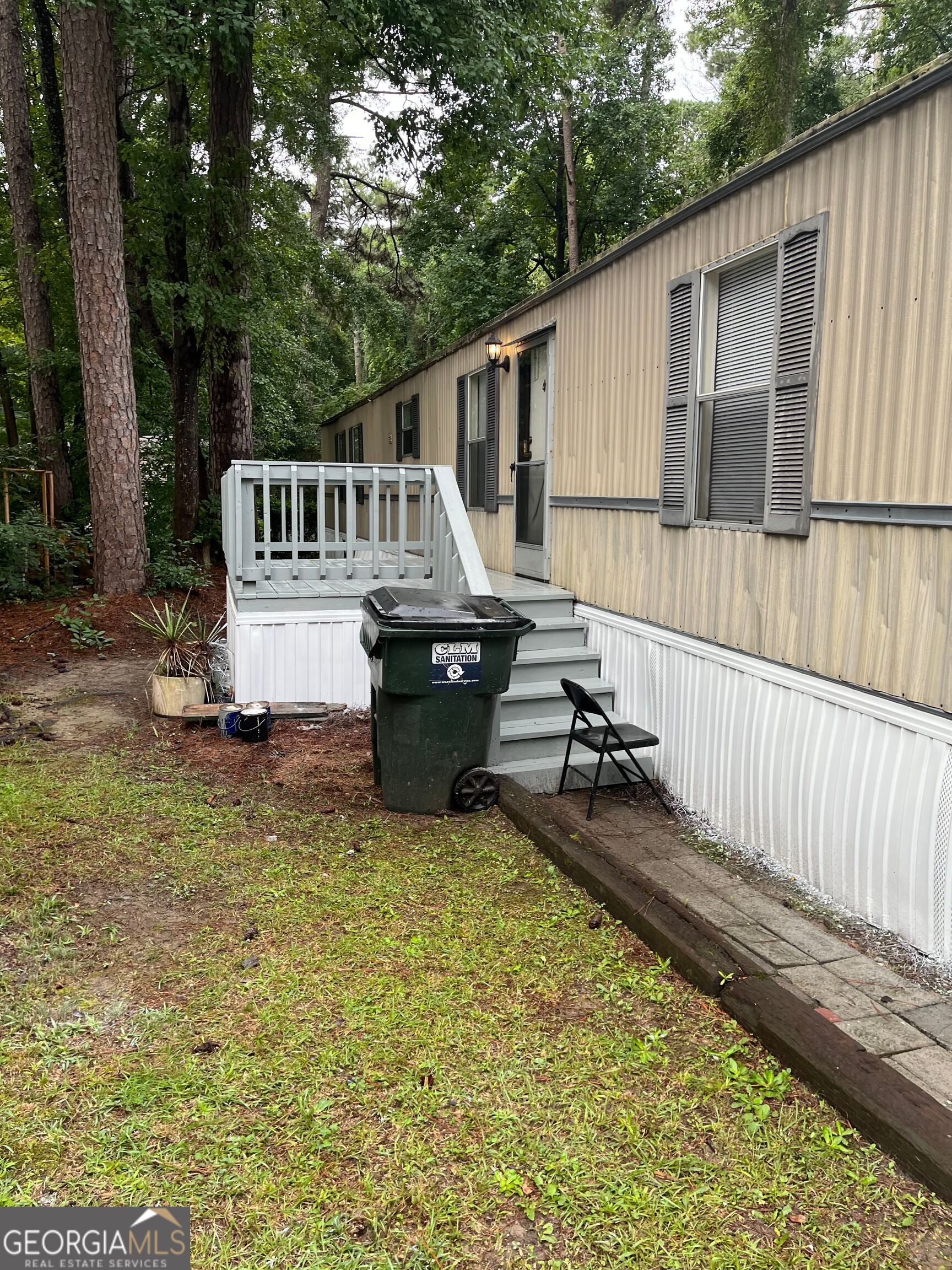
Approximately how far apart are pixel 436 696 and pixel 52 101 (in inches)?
501

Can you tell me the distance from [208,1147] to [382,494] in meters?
10.7

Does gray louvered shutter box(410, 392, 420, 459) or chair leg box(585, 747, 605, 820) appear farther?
gray louvered shutter box(410, 392, 420, 459)

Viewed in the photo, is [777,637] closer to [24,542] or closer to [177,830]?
[177,830]

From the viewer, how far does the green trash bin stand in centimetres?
440

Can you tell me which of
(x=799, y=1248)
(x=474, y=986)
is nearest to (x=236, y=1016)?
(x=474, y=986)

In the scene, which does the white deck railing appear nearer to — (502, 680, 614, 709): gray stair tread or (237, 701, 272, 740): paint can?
(502, 680, 614, 709): gray stair tread

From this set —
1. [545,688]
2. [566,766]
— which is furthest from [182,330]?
[566,766]

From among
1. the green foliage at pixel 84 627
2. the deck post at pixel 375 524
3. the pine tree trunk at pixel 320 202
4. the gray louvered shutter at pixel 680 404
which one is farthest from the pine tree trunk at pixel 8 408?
the gray louvered shutter at pixel 680 404

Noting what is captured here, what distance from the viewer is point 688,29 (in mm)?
19938

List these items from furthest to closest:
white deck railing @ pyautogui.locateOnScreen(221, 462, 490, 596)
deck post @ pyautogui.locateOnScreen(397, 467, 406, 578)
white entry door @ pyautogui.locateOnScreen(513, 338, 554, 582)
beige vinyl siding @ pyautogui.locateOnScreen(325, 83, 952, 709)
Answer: white entry door @ pyautogui.locateOnScreen(513, 338, 554, 582), deck post @ pyautogui.locateOnScreen(397, 467, 406, 578), white deck railing @ pyautogui.locateOnScreen(221, 462, 490, 596), beige vinyl siding @ pyautogui.locateOnScreen(325, 83, 952, 709)

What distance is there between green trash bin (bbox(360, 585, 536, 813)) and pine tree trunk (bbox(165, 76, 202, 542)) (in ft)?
28.4

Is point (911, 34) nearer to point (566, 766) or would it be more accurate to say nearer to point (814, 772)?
point (566, 766)

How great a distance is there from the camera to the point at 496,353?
27.1ft

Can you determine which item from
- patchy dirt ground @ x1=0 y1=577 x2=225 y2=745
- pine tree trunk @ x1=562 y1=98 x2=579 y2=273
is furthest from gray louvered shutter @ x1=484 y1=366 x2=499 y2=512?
pine tree trunk @ x1=562 y1=98 x2=579 y2=273
